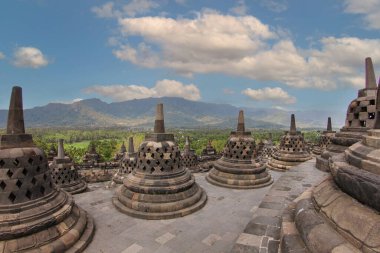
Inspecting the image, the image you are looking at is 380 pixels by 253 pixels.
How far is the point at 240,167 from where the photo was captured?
12.1 meters

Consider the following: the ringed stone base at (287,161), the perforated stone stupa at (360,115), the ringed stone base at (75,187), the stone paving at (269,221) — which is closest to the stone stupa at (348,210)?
the stone paving at (269,221)

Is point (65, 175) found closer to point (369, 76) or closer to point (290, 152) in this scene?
point (290, 152)

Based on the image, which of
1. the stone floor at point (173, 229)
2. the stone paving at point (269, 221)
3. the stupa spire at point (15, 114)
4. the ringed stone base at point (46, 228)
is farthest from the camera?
the stone floor at point (173, 229)

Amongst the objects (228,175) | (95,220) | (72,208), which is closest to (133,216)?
(95,220)

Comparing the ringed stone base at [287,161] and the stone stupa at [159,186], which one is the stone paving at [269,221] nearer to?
the stone stupa at [159,186]

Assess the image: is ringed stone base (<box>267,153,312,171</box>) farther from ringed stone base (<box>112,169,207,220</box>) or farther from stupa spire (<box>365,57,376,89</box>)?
ringed stone base (<box>112,169,207,220</box>)

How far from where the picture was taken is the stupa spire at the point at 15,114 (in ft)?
20.0

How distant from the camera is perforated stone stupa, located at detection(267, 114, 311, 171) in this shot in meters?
15.9

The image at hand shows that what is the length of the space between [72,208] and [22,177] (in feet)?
5.36

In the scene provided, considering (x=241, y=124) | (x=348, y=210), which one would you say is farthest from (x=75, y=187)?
(x=348, y=210)

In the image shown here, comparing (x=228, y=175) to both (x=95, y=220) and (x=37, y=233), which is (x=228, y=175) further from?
(x=37, y=233)

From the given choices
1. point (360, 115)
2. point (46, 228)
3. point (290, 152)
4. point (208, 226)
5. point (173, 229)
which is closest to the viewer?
point (46, 228)

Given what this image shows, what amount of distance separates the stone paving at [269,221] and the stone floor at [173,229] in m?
1.55

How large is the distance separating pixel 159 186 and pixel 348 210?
6.80 metres
